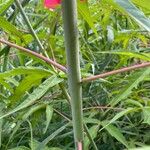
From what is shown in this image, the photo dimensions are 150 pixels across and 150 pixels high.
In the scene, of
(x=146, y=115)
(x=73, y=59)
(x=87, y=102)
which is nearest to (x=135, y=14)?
(x=73, y=59)

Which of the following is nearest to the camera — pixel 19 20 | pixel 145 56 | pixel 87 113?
pixel 145 56

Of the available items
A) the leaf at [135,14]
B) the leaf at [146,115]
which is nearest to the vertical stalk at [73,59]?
the leaf at [135,14]

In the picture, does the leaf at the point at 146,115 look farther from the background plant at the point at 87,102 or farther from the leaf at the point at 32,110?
the leaf at the point at 32,110

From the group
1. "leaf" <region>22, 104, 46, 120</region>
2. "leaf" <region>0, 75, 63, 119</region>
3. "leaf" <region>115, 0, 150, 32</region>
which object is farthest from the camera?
"leaf" <region>22, 104, 46, 120</region>

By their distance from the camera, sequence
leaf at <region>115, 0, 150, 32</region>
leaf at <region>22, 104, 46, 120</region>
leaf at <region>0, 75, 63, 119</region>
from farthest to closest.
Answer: leaf at <region>22, 104, 46, 120</region> < leaf at <region>0, 75, 63, 119</region> < leaf at <region>115, 0, 150, 32</region>

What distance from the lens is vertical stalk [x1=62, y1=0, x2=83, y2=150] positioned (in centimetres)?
38

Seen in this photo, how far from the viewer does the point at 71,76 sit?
0.45m

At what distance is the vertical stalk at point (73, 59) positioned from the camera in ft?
1.24

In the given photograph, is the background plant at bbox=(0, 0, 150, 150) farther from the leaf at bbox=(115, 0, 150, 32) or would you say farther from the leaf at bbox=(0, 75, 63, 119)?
the leaf at bbox=(115, 0, 150, 32)

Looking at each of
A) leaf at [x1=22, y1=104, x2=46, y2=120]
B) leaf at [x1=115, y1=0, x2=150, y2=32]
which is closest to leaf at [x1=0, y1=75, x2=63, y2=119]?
leaf at [x1=22, y1=104, x2=46, y2=120]

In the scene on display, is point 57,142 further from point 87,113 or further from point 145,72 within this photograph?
point 145,72

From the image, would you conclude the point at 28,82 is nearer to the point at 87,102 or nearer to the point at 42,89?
the point at 42,89

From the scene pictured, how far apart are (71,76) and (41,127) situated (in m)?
0.51

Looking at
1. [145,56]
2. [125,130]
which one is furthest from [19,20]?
[145,56]
